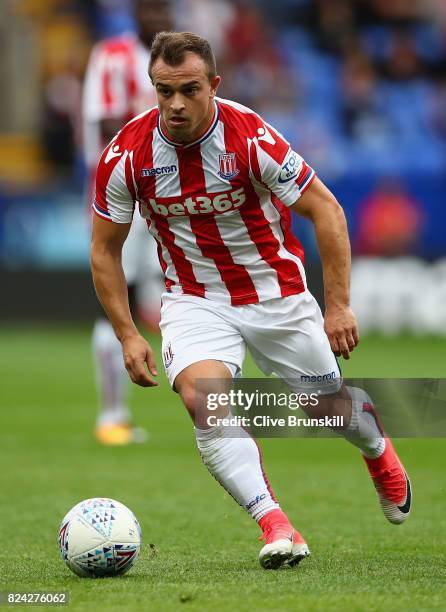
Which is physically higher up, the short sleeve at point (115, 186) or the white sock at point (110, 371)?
the short sleeve at point (115, 186)

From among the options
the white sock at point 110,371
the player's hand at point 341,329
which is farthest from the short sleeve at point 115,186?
the white sock at point 110,371

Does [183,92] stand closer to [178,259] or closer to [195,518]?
[178,259]

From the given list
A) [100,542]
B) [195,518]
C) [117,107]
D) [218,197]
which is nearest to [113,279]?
[218,197]

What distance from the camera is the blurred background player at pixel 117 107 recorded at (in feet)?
27.5

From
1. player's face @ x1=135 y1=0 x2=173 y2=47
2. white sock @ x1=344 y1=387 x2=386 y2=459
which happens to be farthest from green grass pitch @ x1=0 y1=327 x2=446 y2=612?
player's face @ x1=135 y1=0 x2=173 y2=47

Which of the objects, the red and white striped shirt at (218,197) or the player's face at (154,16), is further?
the player's face at (154,16)

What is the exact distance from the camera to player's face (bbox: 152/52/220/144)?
477 cm

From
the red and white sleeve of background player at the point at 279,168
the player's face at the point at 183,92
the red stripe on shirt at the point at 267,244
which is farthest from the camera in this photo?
the red stripe on shirt at the point at 267,244

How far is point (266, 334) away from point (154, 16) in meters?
3.62

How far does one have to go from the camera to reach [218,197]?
5059 mm

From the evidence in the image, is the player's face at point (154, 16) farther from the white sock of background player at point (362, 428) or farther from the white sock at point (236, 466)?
the white sock at point (236, 466)

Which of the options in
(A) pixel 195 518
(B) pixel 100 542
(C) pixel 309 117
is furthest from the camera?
(C) pixel 309 117

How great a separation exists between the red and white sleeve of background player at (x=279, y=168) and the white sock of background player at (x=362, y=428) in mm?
895

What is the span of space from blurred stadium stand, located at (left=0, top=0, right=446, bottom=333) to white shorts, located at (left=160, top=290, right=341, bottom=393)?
1065 centimetres
